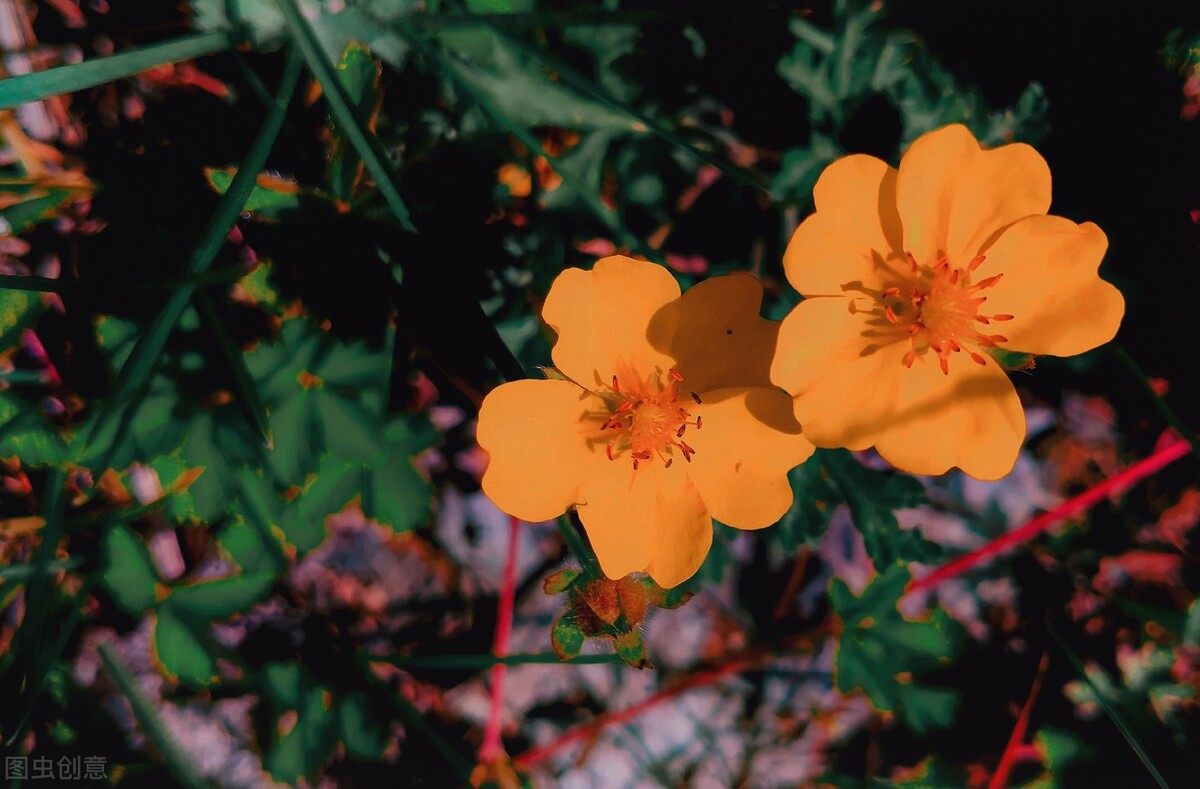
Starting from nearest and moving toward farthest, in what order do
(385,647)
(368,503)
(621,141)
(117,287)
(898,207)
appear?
(898,207) → (117,287) → (368,503) → (621,141) → (385,647)

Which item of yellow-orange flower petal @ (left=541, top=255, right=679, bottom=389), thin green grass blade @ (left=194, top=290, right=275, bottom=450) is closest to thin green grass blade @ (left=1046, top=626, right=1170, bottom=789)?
yellow-orange flower petal @ (left=541, top=255, right=679, bottom=389)

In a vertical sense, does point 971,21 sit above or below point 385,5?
below

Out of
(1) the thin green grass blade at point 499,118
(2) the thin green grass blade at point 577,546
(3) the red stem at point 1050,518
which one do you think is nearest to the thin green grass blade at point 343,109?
(1) the thin green grass blade at point 499,118

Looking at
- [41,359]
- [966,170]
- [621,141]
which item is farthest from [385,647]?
[966,170]

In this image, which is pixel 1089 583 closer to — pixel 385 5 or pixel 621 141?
pixel 621 141

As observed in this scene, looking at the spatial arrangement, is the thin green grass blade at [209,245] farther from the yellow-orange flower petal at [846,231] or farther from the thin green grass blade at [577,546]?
the yellow-orange flower petal at [846,231]
